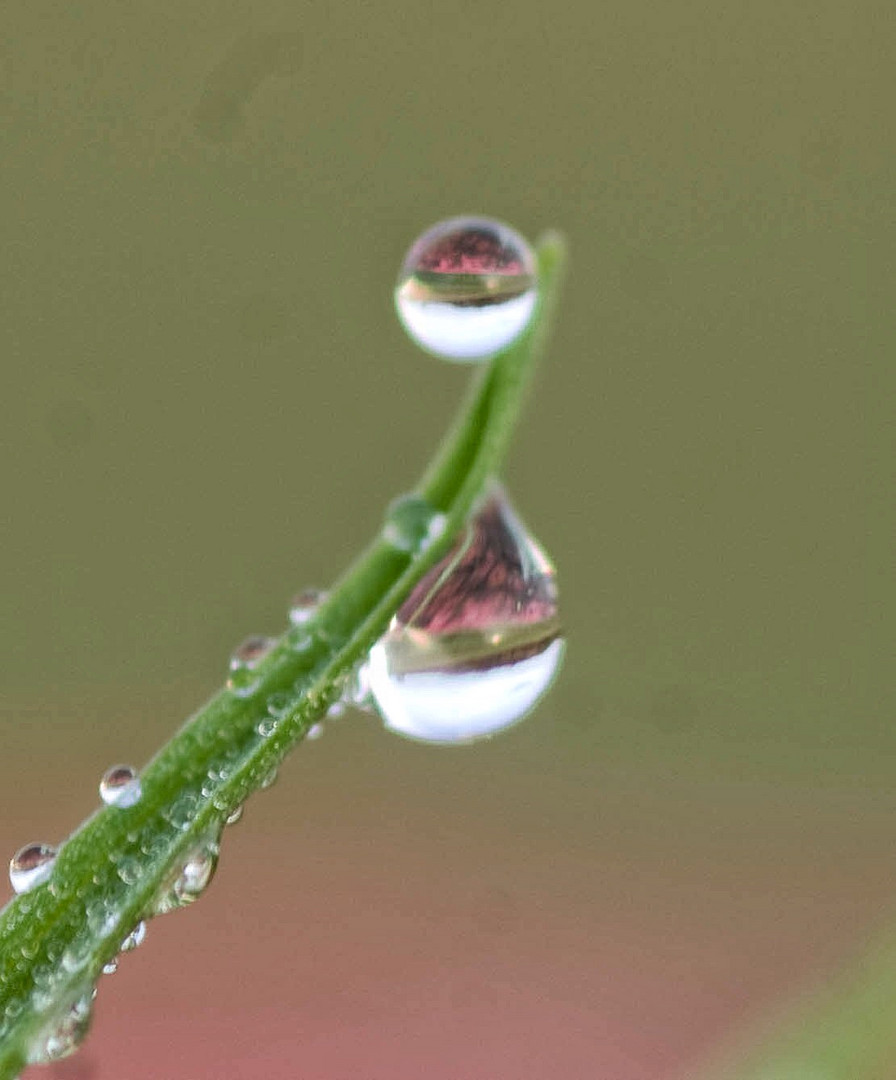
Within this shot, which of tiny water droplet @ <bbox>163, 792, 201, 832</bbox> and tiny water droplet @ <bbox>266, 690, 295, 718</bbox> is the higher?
tiny water droplet @ <bbox>266, 690, 295, 718</bbox>

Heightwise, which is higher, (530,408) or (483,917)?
(530,408)

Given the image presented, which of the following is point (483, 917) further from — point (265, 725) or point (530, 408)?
point (265, 725)

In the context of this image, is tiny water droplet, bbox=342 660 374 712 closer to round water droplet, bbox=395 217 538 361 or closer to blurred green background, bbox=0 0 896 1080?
round water droplet, bbox=395 217 538 361

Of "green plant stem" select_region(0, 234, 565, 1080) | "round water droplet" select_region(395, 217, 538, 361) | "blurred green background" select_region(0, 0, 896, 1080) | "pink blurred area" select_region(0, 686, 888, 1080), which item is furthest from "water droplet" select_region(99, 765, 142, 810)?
"blurred green background" select_region(0, 0, 896, 1080)

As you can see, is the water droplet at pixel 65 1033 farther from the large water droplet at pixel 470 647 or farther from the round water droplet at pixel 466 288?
the round water droplet at pixel 466 288

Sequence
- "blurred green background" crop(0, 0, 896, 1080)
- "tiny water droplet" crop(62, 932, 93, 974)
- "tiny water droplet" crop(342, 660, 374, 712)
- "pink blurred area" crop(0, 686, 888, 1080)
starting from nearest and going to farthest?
"tiny water droplet" crop(62, 932, 93, 974) → "tiny water droplet" crop(342, 660, 374, 712) → "pink blurred area" crop(0, 686, 888, 1080) → "blurred green background" crop(0, 0, 896, 1080)

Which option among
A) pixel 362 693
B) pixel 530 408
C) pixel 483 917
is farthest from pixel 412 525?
pixel 530 408
